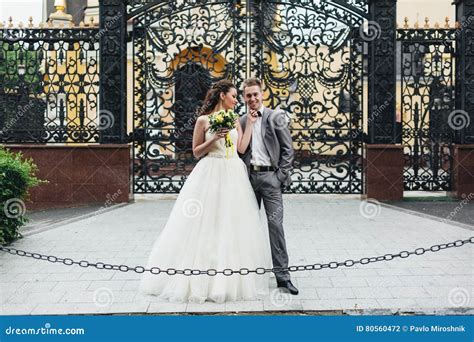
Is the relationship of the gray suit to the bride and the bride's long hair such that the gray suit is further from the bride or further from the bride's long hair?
the bride's long hair

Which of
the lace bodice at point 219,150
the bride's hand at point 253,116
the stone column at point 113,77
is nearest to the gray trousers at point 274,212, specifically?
the lace bodice at point 219,150

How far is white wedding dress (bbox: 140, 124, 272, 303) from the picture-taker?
5887 mm

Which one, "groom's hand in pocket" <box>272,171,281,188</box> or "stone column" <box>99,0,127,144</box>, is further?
"stone column" <box>99,0,127,144</box>

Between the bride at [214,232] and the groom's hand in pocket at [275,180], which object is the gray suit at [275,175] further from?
the bride at [214,232]

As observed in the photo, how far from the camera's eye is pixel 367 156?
12867 millimetres

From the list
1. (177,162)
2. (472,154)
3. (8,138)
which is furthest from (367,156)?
(8,138)

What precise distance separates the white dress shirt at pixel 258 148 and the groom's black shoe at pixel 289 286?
3.80ft

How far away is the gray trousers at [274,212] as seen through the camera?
20.3 feet

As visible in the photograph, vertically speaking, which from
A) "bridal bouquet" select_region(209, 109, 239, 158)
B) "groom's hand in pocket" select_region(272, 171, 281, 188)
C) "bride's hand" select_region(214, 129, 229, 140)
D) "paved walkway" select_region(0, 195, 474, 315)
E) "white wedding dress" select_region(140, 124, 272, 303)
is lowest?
"paved walkway" select_region(0, 195, 474, 315)

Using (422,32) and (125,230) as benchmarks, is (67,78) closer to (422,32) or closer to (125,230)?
(125,230)

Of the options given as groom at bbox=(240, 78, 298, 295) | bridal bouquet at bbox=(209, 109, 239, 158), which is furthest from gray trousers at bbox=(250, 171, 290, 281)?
bridal bouquet at bbox=(209, 109, 239, 158)

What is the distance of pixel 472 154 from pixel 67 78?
8666 mm

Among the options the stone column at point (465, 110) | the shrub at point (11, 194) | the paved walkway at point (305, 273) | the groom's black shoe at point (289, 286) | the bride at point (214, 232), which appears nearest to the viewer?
the paved walkway at point (305, 273)

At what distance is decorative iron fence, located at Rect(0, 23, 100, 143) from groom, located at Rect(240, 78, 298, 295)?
7381mm
